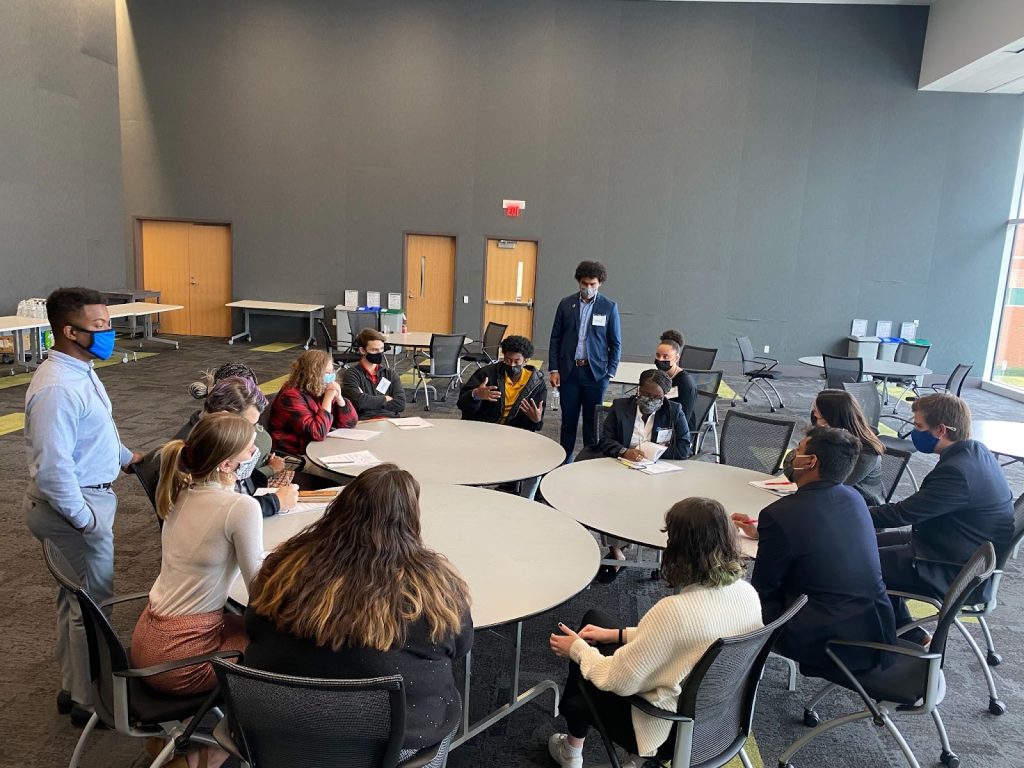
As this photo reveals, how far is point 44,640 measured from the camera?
3182 mm

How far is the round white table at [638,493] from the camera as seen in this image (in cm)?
291

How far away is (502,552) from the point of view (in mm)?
2596

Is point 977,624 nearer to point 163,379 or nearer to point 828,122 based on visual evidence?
point 163,379

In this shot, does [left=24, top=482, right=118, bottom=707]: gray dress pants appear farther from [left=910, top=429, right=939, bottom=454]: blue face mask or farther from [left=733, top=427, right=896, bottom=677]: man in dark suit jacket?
[left=910, top=429, right=939, bottom=454]: blue face mask

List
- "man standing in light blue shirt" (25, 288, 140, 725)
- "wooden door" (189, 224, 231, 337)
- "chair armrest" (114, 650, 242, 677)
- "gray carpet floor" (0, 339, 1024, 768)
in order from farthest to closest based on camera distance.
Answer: "wooden door" (189, 224, 231, 337) → "gray carpet floor" (0, 339, 1024, 768) → "man standing in light blue shirt" (25, 288, 140, 725) → "chair armrest" (114, 650, 242, 677)

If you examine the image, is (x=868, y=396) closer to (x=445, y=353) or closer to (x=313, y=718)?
(x=445, y=353)

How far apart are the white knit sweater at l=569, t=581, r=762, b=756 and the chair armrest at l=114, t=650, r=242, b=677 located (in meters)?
1.07

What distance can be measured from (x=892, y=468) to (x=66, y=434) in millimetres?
3834

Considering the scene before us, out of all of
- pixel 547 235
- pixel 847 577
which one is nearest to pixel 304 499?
pixel 847 577

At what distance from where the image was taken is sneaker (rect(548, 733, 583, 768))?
7.87ft

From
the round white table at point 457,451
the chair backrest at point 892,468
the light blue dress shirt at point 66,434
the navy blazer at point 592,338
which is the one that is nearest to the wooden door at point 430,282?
the navy blazer at point 592,338

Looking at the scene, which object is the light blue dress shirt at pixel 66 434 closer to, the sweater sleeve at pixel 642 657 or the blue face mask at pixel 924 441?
the sweater sleeve at pixel 642 657

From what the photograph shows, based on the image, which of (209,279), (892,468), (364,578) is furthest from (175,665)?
(209,279)

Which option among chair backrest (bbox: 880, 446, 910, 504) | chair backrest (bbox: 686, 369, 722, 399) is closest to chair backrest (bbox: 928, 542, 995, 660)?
chair backrest (bbox: 880, 446, 910, 504)
